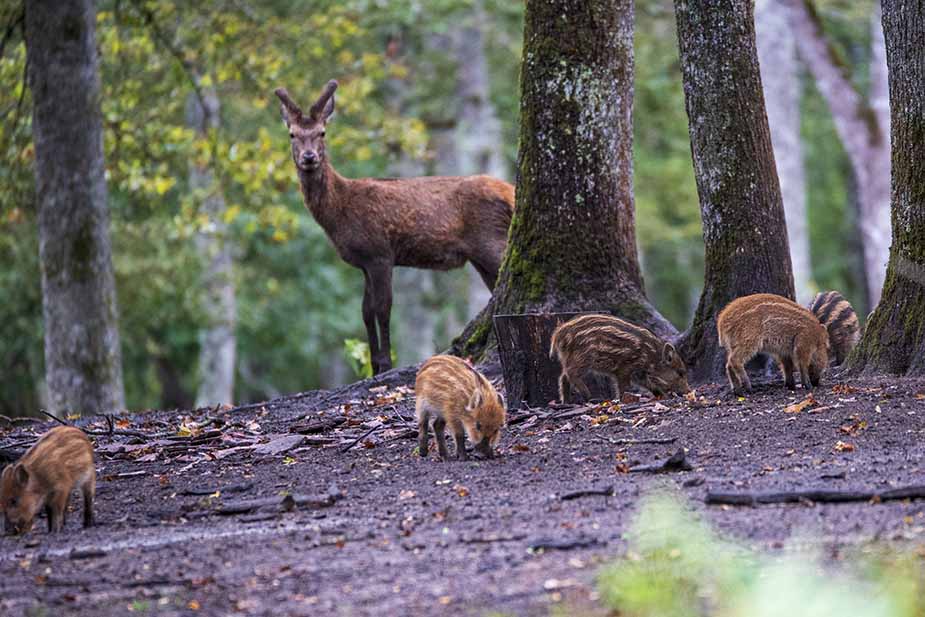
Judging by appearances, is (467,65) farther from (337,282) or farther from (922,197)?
(922,197)

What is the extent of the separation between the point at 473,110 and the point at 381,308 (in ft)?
52.4

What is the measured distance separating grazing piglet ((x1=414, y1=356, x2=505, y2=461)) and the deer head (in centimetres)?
665

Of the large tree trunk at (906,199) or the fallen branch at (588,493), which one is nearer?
the fallen branch at (588,493)

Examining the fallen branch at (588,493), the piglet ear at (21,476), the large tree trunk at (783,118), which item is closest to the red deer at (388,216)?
the piglet ear at (21,476)

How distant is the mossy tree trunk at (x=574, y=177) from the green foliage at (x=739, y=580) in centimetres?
583

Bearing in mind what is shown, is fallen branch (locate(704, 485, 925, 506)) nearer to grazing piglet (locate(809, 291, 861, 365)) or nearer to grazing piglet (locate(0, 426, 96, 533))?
grazing piglet (locate(0, 426, 96, 533))

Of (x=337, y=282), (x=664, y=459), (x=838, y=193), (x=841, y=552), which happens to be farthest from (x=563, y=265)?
(x=838, y=193)

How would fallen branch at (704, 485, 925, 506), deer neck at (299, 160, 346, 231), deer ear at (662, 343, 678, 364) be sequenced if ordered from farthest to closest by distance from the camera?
deer neck at (299, 160, 346, 231) < deer ear at (662, 343, 678, 364) < fallen branch at (704, 485, 925, 506)

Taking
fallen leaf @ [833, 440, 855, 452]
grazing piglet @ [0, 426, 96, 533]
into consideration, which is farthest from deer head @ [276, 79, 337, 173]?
fallen leaf @ [833, 440, 855, 452]

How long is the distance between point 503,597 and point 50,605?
183 centimetres

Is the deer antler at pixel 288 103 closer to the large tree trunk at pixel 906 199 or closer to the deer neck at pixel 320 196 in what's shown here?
the deer neck at pixel 320 196

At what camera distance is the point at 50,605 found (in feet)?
18.9

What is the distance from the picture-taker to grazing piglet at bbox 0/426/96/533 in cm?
760

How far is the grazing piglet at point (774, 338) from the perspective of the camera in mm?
9953
